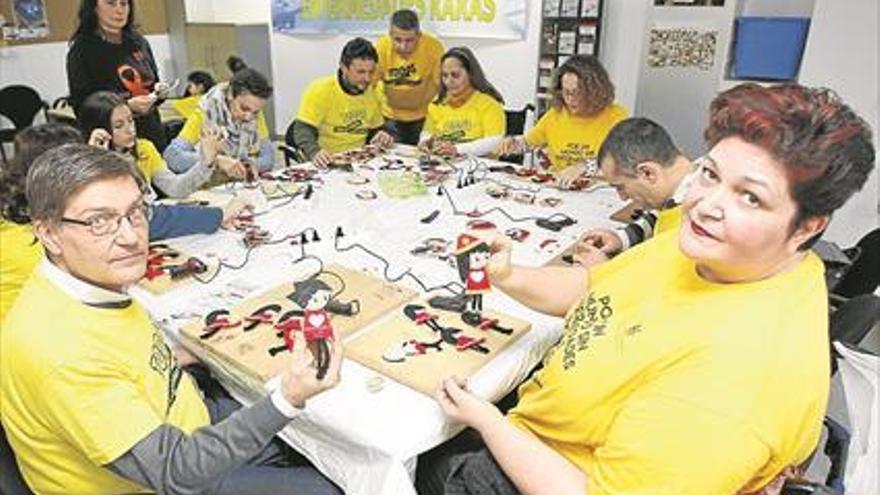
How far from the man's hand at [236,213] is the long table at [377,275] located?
6cm

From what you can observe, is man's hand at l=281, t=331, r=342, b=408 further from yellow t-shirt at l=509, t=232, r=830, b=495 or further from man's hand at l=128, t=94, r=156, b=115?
man's hand at l=128, t=94, r=156, b=115

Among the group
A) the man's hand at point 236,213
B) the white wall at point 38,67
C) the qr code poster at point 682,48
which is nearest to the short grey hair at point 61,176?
the man's hand at point 236,213

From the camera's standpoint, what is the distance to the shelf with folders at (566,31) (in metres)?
3.88

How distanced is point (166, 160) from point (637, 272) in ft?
7.10

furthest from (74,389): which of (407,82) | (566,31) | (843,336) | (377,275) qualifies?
(566,31)

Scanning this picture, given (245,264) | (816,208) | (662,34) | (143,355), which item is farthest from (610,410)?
(662,34)

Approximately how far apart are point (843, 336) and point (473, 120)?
212 centimetres

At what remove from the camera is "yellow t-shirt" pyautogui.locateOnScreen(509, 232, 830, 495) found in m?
0.80

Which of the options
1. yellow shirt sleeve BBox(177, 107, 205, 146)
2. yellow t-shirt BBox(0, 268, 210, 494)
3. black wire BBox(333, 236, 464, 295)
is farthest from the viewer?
yellow shirt sleeve BBox(177, 107, 205, 146)

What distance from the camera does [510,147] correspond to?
3121mm

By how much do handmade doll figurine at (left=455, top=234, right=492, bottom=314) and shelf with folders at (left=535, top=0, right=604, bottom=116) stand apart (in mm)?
2660

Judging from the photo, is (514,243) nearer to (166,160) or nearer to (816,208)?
(816,208)

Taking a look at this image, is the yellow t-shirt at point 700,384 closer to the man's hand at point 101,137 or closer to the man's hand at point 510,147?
the man's hand at point 101,137

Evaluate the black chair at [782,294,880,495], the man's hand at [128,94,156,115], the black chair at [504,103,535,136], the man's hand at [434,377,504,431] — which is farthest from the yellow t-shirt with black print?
the black chair at [782,294,880,495]
